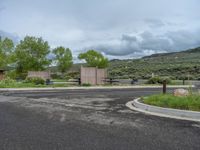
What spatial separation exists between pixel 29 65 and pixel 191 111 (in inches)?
1830

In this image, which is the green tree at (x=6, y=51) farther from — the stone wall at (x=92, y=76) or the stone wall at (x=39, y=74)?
the stone wall at (x=92, y=76)

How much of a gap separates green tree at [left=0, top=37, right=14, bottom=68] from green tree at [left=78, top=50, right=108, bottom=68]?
2391cm

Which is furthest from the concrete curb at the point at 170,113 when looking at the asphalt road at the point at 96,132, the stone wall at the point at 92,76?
the stone wall at the point at 92,76

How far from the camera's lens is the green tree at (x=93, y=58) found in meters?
73.5

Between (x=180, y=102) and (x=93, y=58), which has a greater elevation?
(x=93, y=58)

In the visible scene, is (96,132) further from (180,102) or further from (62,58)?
(62,58)

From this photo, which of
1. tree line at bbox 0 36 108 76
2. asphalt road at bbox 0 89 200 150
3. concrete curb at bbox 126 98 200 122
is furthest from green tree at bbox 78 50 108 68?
asphalt road at bbox 0 89 200 150

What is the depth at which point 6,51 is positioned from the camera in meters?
53.3

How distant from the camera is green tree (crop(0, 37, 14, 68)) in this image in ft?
169

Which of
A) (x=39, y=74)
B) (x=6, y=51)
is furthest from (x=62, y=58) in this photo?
(x=39, y=74)

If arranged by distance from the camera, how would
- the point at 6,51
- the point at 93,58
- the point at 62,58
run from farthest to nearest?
the point at 93,58 → the point at 62,58 → the point at 6,51

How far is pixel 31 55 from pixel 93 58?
22.7 meters

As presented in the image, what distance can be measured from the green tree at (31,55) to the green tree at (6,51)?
134cm

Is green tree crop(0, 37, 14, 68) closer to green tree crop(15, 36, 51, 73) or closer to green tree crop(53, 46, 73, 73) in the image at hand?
green tree crop(15, 36, 51, 73)
